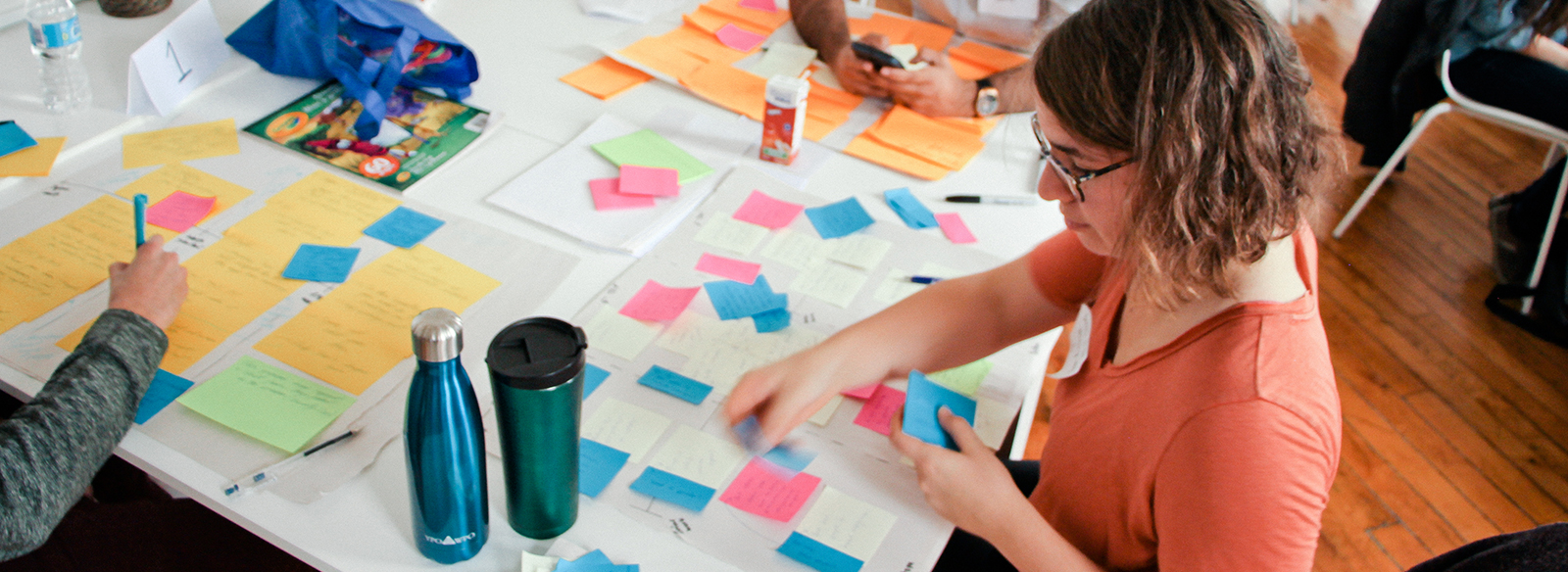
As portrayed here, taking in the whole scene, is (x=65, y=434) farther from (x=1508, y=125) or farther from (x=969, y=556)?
(x=1508, y=125)

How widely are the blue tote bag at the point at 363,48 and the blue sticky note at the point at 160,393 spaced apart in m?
0.53

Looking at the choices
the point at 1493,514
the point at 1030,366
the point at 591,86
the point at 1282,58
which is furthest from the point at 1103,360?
the point at 1493,514

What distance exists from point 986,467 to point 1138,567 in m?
0.18

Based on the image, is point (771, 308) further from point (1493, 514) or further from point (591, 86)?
point (1493, 514)

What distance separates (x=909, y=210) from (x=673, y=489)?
628mm

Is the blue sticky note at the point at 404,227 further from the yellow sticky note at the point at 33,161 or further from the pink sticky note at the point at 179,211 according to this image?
the yellow sticky note at the point at 33,161

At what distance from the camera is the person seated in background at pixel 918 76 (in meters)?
1.60

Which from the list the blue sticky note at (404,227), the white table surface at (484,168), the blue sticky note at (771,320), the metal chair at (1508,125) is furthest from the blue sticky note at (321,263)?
the metal chair at (1508,125)

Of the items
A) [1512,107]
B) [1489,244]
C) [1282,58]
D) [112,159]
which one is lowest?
[1489,244]

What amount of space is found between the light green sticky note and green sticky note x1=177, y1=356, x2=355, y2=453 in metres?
0.66

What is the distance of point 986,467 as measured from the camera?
959 mm

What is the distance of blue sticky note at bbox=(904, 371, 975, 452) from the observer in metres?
1.00

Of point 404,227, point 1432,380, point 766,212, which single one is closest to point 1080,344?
point 766,212

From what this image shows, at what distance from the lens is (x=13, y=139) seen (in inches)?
51.0
